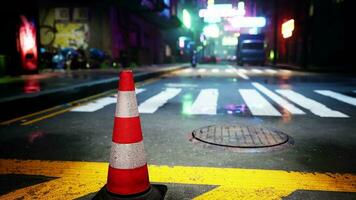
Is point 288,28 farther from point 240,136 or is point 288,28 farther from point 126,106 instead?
point 126,106

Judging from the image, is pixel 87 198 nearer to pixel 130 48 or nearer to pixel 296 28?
pixel 130 48

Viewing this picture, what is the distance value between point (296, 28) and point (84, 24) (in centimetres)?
2340

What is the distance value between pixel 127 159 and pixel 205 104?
5449mm

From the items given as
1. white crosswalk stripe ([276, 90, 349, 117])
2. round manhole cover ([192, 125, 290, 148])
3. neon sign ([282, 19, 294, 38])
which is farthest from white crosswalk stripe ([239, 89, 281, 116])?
neon sign ([282, 19, 294, 38])

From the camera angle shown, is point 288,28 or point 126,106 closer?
point 126,106

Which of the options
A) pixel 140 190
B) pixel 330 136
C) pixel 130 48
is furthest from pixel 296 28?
pixel 140 190

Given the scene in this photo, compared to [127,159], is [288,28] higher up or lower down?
higher up

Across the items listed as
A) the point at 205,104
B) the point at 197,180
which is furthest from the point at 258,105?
the point at 197,180

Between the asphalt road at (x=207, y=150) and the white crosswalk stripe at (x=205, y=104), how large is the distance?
1.6 inches

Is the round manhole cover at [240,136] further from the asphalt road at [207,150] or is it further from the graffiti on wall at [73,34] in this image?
the graffiti on wall at [73,34]

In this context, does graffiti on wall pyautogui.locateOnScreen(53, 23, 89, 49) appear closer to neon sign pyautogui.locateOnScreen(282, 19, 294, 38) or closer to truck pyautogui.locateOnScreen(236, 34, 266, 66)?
truck pyautogui.locateOnScreen(236, 34, 266, 66)

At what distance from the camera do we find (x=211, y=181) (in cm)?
314

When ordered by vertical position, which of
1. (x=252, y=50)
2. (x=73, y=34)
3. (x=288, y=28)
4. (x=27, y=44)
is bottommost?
(x=27, y=44)

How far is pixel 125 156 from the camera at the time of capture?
2.69 meters
